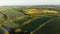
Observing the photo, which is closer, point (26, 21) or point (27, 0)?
point (26, 21)

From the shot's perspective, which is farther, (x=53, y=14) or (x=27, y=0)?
(x=27, y=0)

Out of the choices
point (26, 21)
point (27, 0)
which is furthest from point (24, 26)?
point (27, 0)

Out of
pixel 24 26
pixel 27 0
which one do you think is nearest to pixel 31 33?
pixel 24 26

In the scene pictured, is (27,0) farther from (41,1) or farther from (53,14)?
(53,14)

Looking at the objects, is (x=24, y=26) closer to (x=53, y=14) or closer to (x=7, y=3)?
(x=53, y=14)

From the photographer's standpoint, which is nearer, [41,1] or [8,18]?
[8,18]

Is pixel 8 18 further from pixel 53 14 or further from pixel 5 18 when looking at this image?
pixel 53 14

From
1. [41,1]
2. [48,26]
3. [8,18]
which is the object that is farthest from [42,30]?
[41,1]
